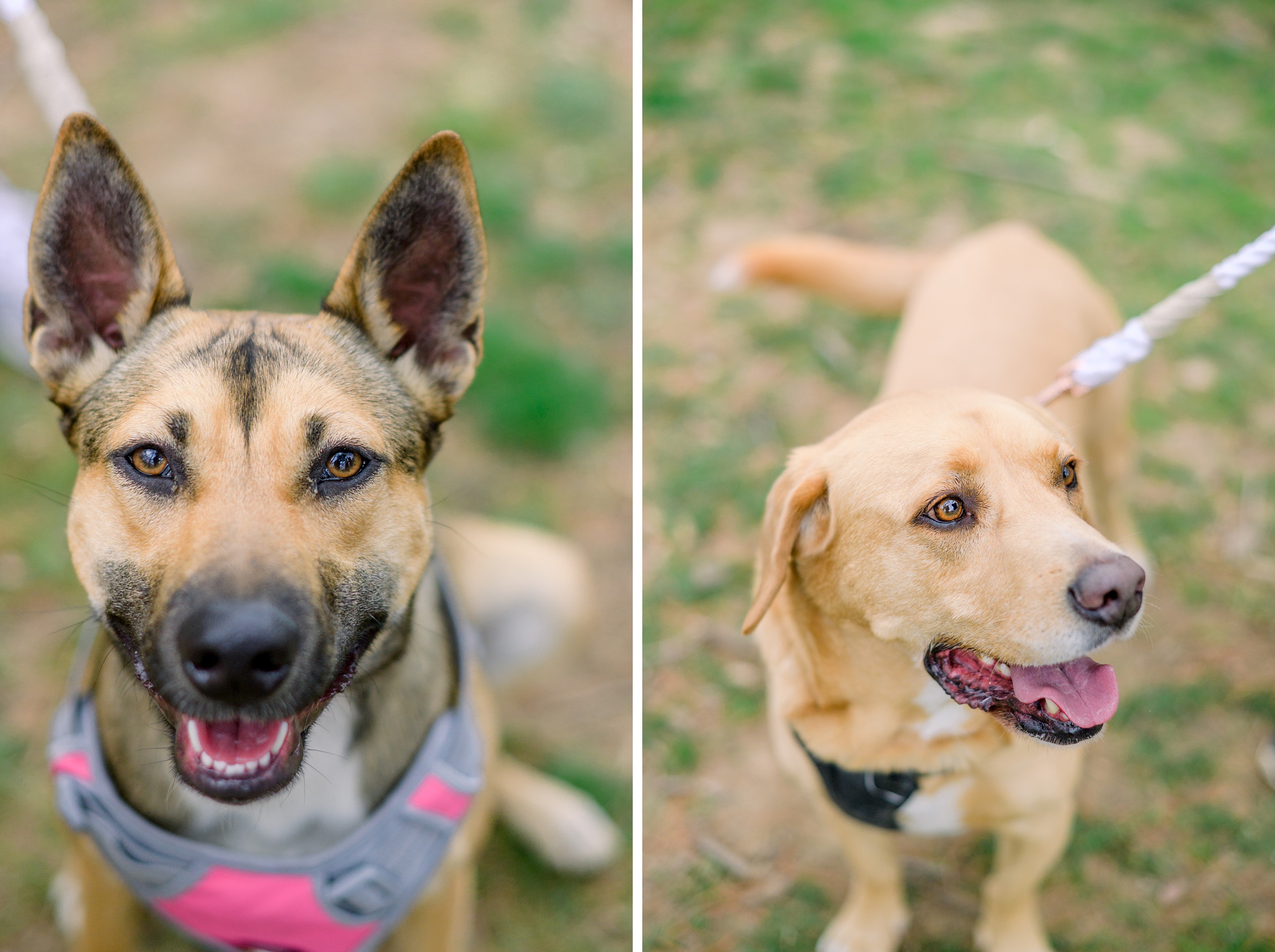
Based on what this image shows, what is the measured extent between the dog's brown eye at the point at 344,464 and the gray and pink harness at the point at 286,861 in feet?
3.11

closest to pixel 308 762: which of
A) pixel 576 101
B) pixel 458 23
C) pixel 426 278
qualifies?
pixel 426 278

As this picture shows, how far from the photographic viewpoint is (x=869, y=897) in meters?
3.75

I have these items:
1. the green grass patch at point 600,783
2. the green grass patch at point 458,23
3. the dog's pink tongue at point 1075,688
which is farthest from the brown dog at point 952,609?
the green grass patch at point 458,23

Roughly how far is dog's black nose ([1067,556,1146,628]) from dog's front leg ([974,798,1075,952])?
1.06 metres

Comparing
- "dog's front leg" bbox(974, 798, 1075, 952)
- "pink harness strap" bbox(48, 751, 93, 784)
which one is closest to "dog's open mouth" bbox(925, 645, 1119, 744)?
"dog's front leg" bbox(974, 798, 1075, 952)

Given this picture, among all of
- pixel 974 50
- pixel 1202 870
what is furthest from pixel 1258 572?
pixel 974 50

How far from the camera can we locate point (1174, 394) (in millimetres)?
5445

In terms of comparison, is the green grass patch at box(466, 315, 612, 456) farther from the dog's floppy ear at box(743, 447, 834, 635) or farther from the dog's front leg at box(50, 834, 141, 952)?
the dog's front leg at box(50, 834, 141, 952)

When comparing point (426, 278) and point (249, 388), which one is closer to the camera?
point (249, 388)

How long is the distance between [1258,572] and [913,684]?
9.95ft

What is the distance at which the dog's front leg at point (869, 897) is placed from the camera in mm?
3510

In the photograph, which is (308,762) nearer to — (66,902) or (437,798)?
(437,798)

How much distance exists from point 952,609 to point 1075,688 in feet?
1.39

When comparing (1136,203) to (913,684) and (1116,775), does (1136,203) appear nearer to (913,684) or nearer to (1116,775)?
(1116,775)
